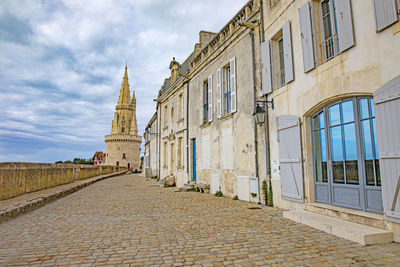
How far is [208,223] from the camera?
5.16 metres

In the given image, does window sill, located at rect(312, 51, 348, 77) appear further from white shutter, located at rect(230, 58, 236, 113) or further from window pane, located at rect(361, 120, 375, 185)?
white shutter, located at rect(230, 58, 236, 113)

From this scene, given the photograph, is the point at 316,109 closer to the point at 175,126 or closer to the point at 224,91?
the point at 224,91

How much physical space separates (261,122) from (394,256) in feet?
15.2

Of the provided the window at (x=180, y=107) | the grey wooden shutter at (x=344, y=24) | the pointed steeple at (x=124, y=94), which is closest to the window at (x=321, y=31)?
the grey wooden shutter at (x=344, y=24)

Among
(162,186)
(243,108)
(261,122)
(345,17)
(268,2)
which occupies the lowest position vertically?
(162,186)

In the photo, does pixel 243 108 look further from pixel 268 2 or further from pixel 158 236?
pixel 158 236

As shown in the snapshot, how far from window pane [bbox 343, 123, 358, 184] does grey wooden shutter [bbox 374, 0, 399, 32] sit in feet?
5.70

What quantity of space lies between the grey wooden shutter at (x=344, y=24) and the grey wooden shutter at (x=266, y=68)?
8.31ft

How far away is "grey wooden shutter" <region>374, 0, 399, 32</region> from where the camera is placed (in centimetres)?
396

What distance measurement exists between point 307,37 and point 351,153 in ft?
9.28

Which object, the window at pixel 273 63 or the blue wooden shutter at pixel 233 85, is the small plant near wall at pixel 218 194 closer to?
the blue wooden shutter at pixel 233 85

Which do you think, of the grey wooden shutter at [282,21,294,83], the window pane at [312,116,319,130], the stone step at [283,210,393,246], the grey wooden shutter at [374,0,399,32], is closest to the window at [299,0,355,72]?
the grey wooden shutter at [282,21,294,83]

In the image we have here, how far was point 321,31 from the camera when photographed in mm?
5812

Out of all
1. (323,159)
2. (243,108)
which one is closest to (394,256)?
(323,159)
